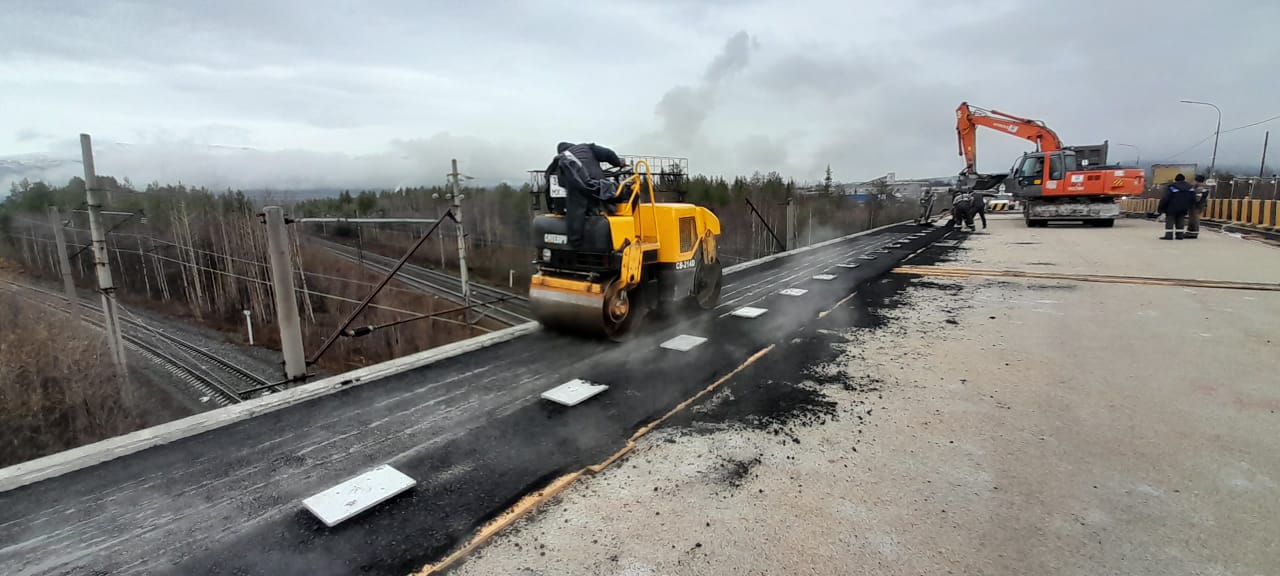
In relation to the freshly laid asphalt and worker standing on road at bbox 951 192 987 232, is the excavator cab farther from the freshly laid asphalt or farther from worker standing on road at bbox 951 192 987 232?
the freshly laid asphalt

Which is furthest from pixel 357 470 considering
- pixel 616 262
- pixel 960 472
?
pixel 960 472

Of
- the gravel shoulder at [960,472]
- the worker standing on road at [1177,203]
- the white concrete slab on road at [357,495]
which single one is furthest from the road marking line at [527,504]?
the worker standing on road at [1177,203]

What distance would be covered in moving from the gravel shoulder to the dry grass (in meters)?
8.07

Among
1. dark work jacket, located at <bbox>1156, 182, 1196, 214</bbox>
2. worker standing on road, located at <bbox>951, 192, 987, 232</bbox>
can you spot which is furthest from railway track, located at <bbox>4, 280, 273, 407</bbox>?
worker standing on road, located at <bbox>951, 192, 987, 232</bbox>

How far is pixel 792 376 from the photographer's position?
453cm

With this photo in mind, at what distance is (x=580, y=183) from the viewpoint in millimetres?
5055

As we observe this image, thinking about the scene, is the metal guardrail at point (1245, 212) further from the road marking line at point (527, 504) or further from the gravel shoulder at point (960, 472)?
the road marking line at point (527, 504)

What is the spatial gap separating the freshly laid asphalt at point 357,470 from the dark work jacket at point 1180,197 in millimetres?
15864

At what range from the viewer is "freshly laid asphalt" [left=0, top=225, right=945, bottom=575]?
2354 millimetres

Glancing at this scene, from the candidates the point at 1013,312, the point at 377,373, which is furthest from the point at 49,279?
the point at 1013,312

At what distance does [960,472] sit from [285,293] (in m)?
5.31

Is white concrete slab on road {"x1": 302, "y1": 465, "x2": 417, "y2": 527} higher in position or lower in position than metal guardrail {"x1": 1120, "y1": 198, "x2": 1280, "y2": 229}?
lower

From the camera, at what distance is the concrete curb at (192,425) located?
116 inches

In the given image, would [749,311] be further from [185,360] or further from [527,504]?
[185,360]
